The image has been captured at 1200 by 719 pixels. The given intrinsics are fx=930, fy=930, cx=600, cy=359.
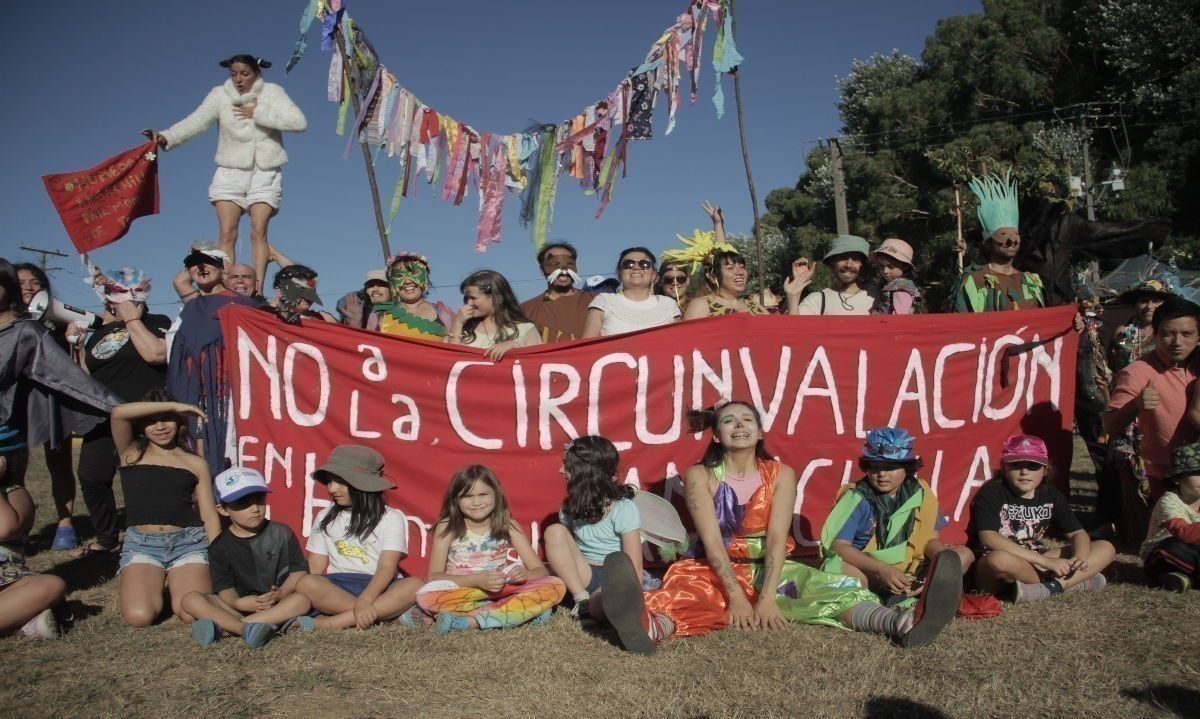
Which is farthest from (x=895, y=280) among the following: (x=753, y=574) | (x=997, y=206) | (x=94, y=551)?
(x=94, y=551)

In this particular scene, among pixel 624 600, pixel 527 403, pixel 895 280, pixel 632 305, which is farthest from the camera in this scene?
pixel 895 280


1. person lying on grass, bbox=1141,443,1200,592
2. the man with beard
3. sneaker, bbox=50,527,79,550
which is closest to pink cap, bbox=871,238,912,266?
the man with beard

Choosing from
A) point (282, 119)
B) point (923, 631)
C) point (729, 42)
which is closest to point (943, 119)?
point (729, 42)

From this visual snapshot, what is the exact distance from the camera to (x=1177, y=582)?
466 centimetres

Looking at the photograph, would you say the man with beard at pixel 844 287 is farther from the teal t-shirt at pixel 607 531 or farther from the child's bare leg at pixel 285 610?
the child's bare leg at pixel 285 610

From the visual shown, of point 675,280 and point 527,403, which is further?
point 675,280

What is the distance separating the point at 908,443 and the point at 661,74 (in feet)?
12.5

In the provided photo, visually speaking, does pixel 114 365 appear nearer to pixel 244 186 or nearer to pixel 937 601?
pixel 244 186

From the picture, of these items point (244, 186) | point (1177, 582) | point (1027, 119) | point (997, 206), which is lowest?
point (1177, 582)

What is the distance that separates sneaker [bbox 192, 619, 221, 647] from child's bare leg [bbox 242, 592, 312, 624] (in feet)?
0.54

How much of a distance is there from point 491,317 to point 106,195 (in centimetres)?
311

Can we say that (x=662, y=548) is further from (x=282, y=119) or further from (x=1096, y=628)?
(x=282, y=119)

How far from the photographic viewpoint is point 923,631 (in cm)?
378

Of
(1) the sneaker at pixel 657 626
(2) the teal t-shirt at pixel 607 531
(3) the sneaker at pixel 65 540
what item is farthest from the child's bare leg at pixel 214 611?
(3) the sneaker at pixel 65 540
